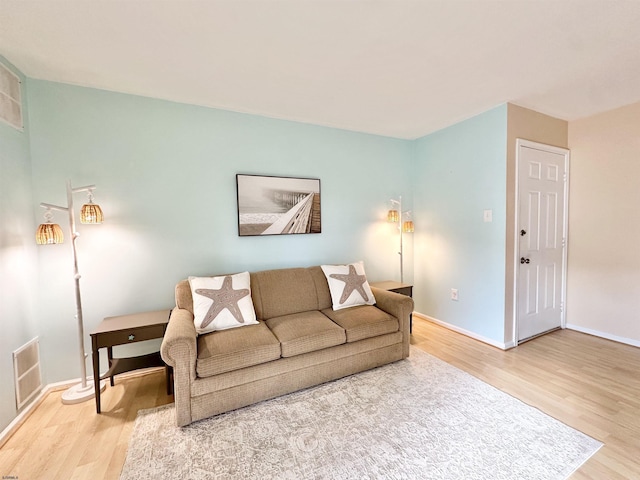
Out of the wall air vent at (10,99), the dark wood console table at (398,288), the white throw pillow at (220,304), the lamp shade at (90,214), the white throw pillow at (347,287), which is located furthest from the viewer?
the dark wood console table at (398,288)

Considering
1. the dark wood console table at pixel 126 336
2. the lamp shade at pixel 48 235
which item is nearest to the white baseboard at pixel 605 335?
the dark wood console table at pixel 126 336

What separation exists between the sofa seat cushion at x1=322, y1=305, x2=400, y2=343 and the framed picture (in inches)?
40.2

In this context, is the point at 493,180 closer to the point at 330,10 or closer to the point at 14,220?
the point at 330,10

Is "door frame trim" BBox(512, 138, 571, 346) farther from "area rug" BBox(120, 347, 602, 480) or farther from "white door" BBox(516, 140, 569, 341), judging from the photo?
"area rug" BBox(120, 347, 602, 480)

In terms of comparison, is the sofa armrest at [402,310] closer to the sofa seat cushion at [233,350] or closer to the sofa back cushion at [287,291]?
the sofa back cushion at [287,291]

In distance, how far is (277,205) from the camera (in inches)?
114

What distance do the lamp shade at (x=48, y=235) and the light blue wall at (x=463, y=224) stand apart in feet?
12.0

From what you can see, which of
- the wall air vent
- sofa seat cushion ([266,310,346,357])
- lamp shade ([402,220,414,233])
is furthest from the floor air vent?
lamp shade ([402,220,414,233])

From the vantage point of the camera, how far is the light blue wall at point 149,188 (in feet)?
7.05

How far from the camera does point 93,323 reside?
7.43ft

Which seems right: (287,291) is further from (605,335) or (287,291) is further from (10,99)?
(605,335)

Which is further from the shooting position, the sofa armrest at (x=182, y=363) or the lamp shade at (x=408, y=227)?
the lamp shade at (x=408, y=227)

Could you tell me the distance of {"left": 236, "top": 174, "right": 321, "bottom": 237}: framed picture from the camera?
276 centimetres

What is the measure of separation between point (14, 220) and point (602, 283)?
17.6 ft
